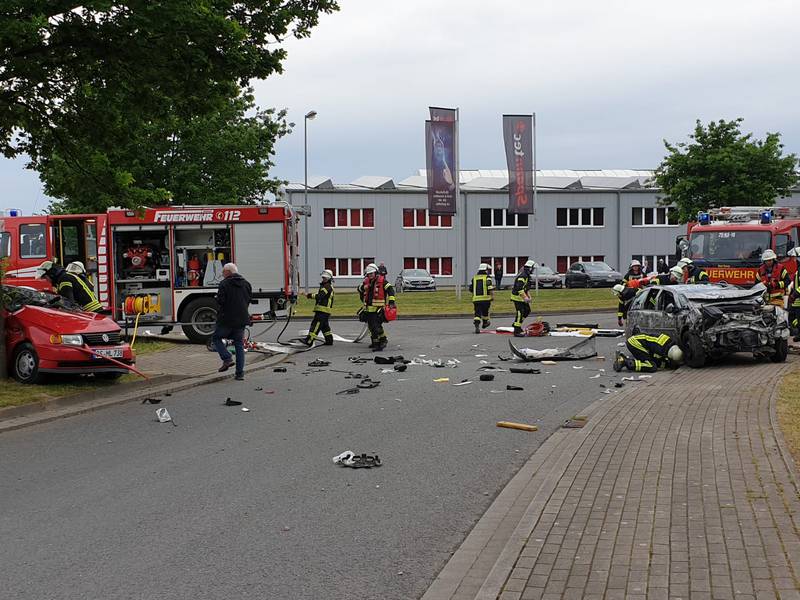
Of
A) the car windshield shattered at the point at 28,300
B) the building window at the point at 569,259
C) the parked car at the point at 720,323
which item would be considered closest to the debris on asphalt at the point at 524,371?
the parked car at the point at 720,323

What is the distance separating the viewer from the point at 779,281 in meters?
18.5

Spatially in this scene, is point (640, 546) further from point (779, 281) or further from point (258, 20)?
point (779, 281)

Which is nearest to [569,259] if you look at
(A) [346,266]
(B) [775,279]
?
(A) [346,266]

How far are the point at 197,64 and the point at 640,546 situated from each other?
8930 millimetres

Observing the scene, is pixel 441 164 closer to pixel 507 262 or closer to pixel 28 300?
pixel 507 262

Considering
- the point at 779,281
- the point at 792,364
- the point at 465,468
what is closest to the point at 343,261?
the point at 779,281

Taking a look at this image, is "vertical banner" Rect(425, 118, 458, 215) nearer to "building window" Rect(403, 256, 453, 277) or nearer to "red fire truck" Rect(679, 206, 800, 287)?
"red fire truck" Rect(679, 206, 800, 287)

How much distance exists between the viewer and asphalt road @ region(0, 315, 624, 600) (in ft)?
15.5

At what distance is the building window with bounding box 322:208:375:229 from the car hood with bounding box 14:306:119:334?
4577 centimetres

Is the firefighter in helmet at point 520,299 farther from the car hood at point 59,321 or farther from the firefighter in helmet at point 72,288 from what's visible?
the car hood at point 59,321

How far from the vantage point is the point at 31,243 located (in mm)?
19703

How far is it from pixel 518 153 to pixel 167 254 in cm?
2248

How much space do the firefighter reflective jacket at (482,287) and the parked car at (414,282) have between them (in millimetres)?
27992

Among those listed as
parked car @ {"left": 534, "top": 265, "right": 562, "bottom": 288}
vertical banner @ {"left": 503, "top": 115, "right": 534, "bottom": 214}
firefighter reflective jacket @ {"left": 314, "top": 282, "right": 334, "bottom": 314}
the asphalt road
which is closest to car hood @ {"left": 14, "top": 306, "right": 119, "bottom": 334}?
the asphalt road
